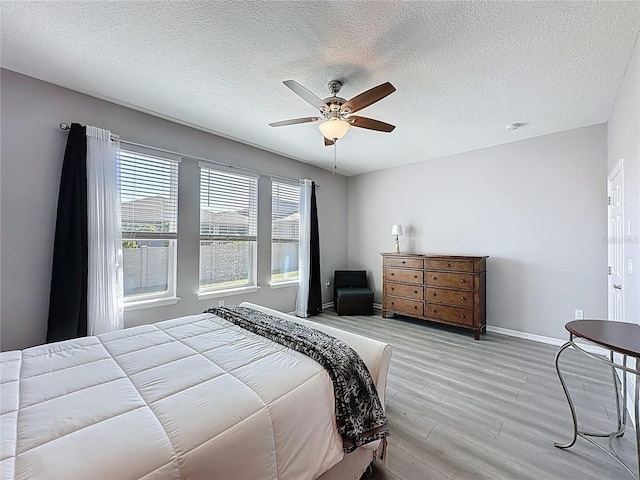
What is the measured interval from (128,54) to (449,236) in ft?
14.8

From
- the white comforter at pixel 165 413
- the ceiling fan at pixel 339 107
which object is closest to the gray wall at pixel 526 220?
the ceiling fan at pixel 339 107

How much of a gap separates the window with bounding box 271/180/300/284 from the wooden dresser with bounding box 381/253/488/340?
62.9 inches

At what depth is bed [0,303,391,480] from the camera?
84 cm

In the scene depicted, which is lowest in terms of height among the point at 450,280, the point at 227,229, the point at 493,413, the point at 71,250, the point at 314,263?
the point at 493,413

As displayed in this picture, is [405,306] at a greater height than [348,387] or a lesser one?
lesser

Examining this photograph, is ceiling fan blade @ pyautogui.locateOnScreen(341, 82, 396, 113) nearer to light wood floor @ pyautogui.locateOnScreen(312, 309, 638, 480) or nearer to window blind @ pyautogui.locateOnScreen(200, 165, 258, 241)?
window blind @ pyautogui.locateOnScreen(200, 165, 258, 241)

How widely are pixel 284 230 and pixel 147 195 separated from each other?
2095 mm

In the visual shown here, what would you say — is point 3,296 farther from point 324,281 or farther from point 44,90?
point 324,281

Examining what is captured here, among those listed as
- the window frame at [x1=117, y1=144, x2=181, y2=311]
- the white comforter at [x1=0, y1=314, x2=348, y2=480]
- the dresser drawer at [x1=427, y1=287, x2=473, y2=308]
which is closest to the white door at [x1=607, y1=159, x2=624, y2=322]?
the dresser drawer at [x1=427, y1=287, x2=473, y2=308]

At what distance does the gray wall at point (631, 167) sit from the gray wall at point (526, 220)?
3.21 ft

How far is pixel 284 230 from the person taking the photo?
184 inches

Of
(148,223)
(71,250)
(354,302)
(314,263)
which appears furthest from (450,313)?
(71,250)

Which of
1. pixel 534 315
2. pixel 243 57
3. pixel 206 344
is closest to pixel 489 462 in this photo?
pixel 206 344

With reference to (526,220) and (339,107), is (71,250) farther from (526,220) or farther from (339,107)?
(526,220)
